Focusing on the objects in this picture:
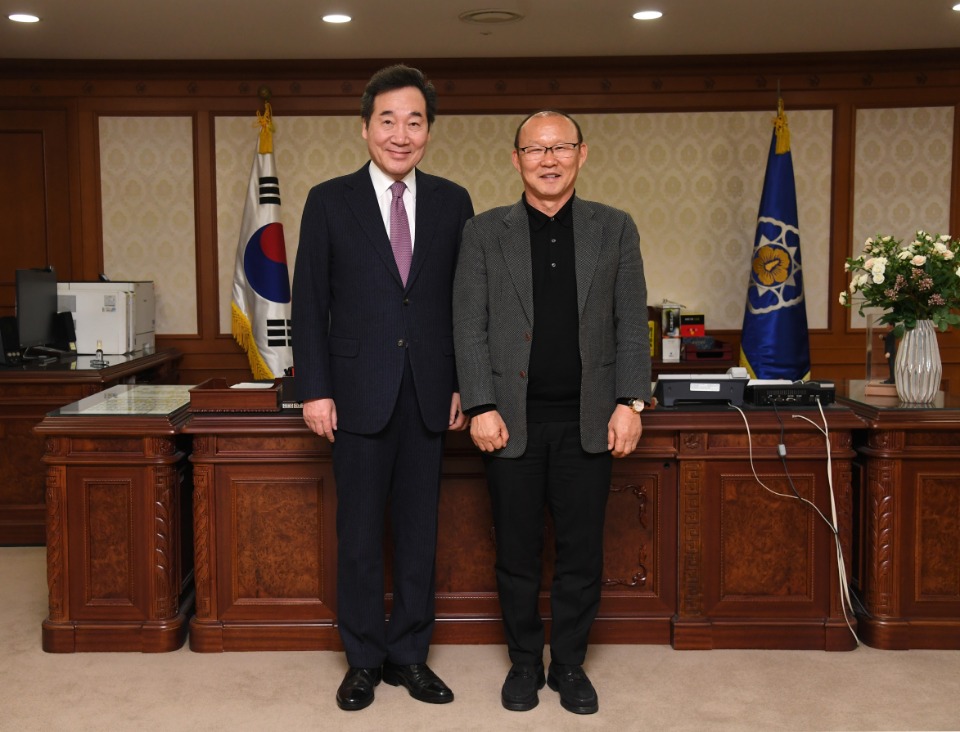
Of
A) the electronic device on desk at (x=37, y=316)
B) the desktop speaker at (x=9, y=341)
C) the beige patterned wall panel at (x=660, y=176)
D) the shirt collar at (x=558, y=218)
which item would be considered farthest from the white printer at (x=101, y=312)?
the shirt collar at (x=558, y=218)

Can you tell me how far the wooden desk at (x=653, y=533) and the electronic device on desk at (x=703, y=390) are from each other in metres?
0.07

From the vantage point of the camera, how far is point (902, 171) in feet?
20.4

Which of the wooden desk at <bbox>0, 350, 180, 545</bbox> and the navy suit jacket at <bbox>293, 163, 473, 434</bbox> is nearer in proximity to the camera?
the navy suit jacket at <bbox>293, 163, 473, 434</bbox>

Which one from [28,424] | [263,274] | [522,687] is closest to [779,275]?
[263,274]

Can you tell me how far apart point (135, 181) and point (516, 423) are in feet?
13.9

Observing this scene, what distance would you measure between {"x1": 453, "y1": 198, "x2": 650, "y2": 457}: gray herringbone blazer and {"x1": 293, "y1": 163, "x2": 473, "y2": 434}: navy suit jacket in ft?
0.36

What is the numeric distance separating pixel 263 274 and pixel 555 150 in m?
3.52

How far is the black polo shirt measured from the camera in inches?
115

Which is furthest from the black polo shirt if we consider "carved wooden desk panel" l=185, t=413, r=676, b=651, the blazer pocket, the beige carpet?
the beige carpet

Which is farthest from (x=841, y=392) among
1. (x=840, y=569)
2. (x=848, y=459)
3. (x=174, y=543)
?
(x=174, y=543)

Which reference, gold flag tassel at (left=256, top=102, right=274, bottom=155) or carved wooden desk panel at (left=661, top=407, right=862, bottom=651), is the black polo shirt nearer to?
carved wooden desk panel at (left=661, top=407, right=862, bottom=651)

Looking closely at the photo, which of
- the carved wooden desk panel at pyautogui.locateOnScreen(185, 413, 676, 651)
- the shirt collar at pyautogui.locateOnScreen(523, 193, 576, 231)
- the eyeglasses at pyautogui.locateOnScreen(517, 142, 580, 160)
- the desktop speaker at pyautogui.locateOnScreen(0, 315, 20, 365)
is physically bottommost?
the carved wooden desk panel at pyautogui.locateOnScreen(185, 413, 676, 651)

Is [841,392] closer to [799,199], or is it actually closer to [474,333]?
[474,333]

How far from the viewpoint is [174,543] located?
346cm
